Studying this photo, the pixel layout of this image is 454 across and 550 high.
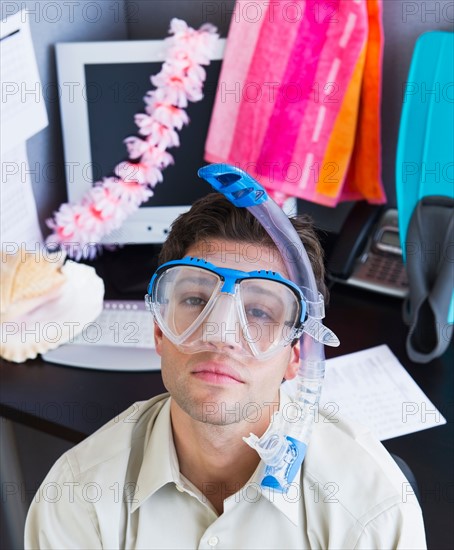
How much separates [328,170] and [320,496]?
85 centimetres

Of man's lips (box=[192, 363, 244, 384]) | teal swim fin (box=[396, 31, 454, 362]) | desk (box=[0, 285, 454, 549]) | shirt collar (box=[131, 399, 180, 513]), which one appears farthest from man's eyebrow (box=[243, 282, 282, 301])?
teal swim fin (box=[396, 31, 454, 362])

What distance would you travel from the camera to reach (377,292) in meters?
1.81

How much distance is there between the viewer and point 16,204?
5.77 feet

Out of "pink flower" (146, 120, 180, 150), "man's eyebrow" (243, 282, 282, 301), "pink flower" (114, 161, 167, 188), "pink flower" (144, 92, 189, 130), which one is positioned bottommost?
"pink flower" (114, 161, 167, 188)

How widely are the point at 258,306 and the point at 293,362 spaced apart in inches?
6.4

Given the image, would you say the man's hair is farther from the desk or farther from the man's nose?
the desk

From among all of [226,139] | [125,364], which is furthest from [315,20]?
[125,364]

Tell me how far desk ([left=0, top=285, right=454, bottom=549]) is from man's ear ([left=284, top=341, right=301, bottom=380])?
28cm

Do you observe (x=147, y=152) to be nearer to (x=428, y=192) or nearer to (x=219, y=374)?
(x=428, y=192)

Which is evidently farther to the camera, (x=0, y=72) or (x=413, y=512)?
(x=0, y=72)

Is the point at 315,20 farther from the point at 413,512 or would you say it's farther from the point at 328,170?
the point at 413,512

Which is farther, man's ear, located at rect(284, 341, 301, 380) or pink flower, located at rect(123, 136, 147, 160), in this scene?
pink flower, located at rect(123, 136, 147, 160)

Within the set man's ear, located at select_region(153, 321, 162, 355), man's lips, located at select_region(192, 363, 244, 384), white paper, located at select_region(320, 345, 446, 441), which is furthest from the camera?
white paper, located at select_region(320, 345, 446, 441)

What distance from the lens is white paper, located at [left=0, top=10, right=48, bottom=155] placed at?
1643mm
